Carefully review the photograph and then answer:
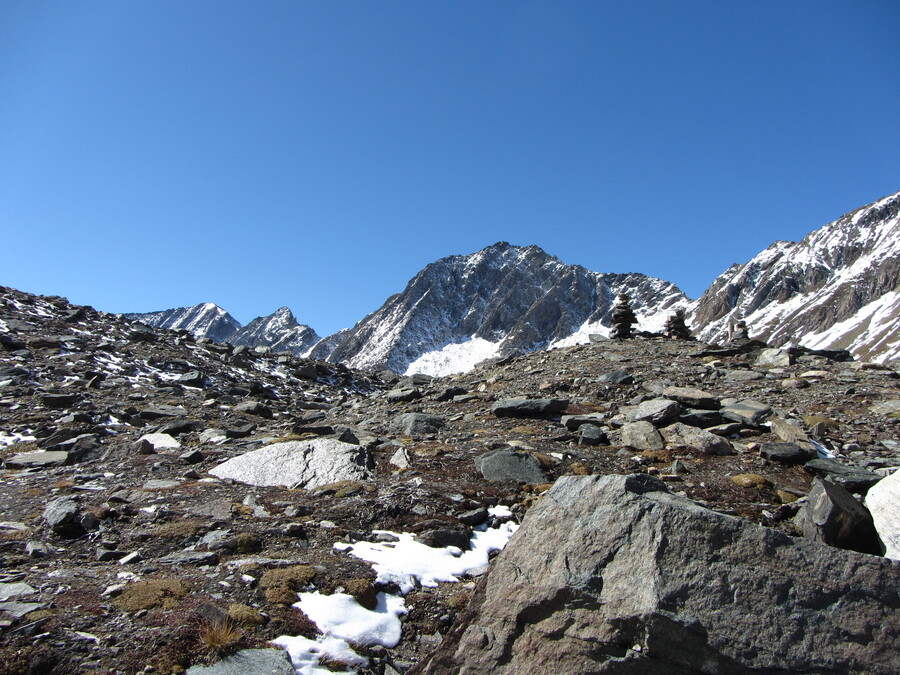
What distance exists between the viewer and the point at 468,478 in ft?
39.3

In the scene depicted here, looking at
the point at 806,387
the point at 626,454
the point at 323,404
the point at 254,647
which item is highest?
the point at 323,404

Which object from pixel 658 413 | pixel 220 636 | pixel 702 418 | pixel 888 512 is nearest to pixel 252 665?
pixel 220 636

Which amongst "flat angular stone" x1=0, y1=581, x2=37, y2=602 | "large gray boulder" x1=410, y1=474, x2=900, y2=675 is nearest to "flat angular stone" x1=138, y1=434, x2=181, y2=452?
"flat angular stone" x1=0, y1=581, x2=37, y2=602

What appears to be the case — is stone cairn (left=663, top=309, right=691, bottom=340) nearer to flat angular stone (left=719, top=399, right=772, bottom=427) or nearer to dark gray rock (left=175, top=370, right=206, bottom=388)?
flat angular stone (left=719, top=399, right=772, bottom=427)

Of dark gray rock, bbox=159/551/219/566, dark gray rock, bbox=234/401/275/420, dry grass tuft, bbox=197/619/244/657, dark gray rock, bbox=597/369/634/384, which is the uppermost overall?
dark gray rock, bbox=597/369/634/384

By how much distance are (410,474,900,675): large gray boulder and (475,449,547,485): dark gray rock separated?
5.92 m

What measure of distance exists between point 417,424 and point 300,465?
18.2ft

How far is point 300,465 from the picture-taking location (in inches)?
488

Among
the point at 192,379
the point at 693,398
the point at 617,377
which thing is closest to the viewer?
the point at 693,398

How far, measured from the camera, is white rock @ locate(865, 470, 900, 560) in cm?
664

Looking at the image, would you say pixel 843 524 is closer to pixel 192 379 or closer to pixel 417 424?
pixel 417 424

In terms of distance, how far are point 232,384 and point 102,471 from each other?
53.1 ft

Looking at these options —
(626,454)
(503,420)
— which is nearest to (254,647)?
(626,454)

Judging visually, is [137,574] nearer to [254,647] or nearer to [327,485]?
[254,647]
